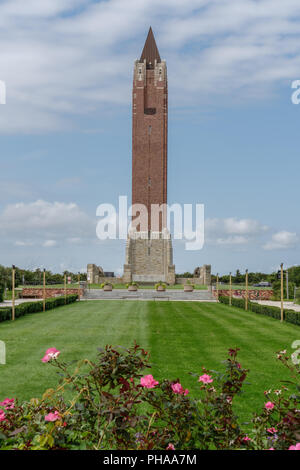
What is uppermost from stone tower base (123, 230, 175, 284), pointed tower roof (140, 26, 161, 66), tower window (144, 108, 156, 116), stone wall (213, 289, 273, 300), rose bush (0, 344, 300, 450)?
pointed tower roof (140, 26, 161, 66)

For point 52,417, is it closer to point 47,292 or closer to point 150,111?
point 47,292

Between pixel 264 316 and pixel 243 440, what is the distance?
2001 centimetres

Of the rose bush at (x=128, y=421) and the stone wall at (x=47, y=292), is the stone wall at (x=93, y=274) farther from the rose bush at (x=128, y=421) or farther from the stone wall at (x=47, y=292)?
the rose bush at (x=128, y=421)

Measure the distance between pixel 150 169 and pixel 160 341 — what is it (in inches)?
2010

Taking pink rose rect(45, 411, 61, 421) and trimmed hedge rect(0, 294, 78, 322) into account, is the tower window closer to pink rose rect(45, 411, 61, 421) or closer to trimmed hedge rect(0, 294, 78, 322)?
trimmed hedge rect(0, 294, 78, 322)

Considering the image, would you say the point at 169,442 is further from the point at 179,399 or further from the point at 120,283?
the point at 120,283

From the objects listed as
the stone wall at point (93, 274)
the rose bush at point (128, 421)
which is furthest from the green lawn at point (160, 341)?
the stone wall at point (93, 274)

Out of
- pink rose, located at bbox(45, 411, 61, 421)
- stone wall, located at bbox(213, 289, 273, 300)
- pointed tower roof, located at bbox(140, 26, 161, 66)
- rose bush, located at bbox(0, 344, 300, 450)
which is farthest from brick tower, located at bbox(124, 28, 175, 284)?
pink rose, located at bbox(45, 411, 61, 421)

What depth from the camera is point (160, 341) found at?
13875 mm

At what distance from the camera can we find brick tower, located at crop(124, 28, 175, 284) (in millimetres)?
62531

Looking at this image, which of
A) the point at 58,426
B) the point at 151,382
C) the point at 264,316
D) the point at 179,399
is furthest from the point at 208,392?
the point at 264,316

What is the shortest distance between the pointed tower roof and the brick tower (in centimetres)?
33

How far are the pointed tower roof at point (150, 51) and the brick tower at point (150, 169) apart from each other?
33 cm

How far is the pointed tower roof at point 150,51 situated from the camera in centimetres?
6638
